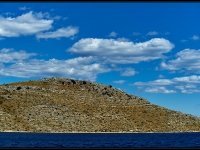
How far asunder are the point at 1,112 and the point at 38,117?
15206 millimetres

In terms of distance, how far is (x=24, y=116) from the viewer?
197125 millimetres

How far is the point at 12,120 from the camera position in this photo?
19138 centimetres

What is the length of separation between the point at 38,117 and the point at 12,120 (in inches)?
467

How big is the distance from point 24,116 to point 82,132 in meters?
24.8

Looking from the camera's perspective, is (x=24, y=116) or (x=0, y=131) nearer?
(x=0, y=131)

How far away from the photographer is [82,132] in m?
199

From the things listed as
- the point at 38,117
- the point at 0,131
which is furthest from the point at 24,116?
the point at 0,131

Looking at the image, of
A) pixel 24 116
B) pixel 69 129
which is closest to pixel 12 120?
pixel 24 116

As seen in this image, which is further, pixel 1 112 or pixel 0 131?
pixel 1 112

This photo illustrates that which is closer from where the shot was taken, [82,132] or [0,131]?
[0,131]

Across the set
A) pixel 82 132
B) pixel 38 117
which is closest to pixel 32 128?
pixel 38 117

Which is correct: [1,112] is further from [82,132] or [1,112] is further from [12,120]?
[82,132]

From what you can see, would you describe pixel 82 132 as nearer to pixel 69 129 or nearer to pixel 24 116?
pixel 69 129

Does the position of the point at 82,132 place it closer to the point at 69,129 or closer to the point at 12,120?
the point at 69,129
